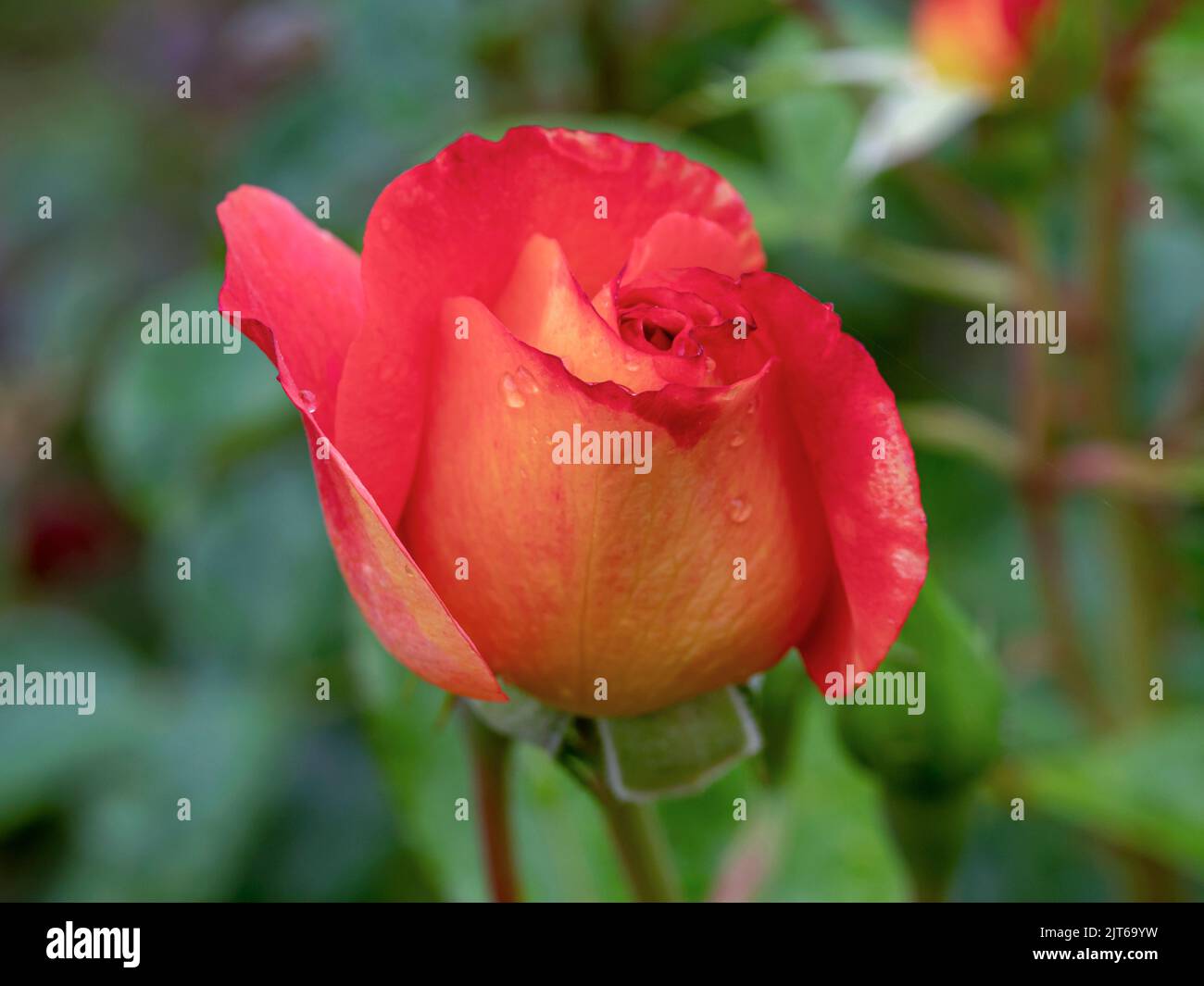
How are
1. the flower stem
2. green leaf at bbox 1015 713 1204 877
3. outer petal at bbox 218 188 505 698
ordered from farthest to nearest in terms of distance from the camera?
green leaf at bbox 1015 713 1204 877
the flower stem
outer petal at bbox 218 188 505 698

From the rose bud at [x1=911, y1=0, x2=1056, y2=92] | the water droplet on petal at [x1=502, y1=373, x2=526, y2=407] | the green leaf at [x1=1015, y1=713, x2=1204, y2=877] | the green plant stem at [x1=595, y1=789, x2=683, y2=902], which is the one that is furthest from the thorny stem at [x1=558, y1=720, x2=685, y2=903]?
the rose bud at [x1=911, y1=0, x2=1056, y2=92]

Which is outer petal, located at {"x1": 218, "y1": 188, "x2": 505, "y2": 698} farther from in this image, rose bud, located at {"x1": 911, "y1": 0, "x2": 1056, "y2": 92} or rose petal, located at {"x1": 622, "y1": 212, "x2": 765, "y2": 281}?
rose bud, located at {"x1": 911, "y1": 0, "x2": 1056, "y2": 92}

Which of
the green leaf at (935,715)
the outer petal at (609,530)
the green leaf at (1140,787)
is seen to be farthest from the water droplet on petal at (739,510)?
the green leaf at (1140,787)

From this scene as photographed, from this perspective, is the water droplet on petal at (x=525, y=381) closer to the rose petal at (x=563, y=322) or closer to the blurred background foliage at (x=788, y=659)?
the rose petal at (x=563, y=322)

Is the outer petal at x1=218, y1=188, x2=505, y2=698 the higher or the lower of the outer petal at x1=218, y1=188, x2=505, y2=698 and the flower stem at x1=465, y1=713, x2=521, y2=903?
the higher

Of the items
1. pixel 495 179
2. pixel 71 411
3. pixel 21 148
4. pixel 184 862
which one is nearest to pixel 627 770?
pixel 495 179
